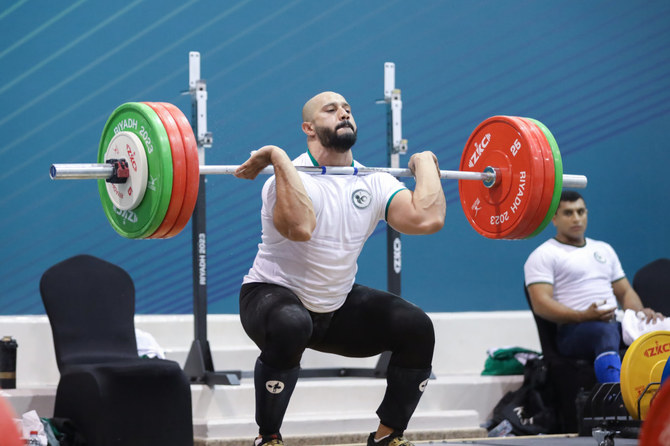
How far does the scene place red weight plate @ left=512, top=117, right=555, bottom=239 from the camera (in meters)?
3.54

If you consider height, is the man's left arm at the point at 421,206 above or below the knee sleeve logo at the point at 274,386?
above

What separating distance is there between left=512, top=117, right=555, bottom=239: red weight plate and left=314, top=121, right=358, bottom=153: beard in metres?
0.75

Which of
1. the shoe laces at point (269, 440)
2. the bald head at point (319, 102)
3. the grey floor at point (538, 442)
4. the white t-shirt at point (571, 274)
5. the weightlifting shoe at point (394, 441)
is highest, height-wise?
the bald head at point (319, 102)

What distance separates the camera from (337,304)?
10.4ft

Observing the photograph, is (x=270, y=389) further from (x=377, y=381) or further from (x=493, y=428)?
(x=493, y=428)

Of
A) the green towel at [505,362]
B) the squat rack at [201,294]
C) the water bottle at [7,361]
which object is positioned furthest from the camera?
the green towel at [505,362]

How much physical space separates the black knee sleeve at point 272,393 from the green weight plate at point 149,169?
2.01 ft

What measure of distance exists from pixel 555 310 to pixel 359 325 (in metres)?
2.15

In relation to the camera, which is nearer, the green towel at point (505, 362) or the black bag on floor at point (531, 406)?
the black bag on floor at point (531, 406)

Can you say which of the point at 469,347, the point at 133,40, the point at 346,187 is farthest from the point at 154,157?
the point at 469,347

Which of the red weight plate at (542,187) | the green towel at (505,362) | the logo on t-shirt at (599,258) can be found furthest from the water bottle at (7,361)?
the logo on t-shirt at (599,258)

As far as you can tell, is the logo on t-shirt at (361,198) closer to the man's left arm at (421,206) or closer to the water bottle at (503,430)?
the man's left arm at (421,206)

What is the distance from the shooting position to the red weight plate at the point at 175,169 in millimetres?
3086

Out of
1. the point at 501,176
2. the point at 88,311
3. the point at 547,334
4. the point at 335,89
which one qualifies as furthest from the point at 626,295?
the point at 88,311
